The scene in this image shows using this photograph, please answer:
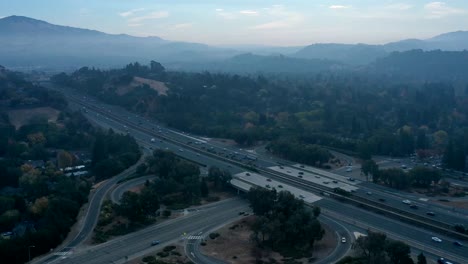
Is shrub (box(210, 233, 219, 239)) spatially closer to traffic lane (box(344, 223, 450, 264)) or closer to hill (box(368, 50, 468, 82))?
traffic lane (box(344, 223, 450, 264))

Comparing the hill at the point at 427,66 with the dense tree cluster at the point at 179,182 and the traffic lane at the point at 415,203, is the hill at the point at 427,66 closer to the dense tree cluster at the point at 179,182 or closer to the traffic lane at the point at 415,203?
the traffic lane at the point at 415,203

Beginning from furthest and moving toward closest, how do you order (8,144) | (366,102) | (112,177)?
(366,102), (8,144), (112,177)

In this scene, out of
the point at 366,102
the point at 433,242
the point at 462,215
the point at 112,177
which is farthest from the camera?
the point at 366,102

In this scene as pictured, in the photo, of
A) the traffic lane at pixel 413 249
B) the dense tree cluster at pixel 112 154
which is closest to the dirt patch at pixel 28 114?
the dense tree cluster at pixel 112 154

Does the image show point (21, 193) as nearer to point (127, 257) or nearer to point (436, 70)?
point (127, 257)

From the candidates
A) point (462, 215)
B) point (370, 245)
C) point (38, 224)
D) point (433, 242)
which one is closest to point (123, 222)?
point (38, 224)

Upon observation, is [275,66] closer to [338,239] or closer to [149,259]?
[338,239]
